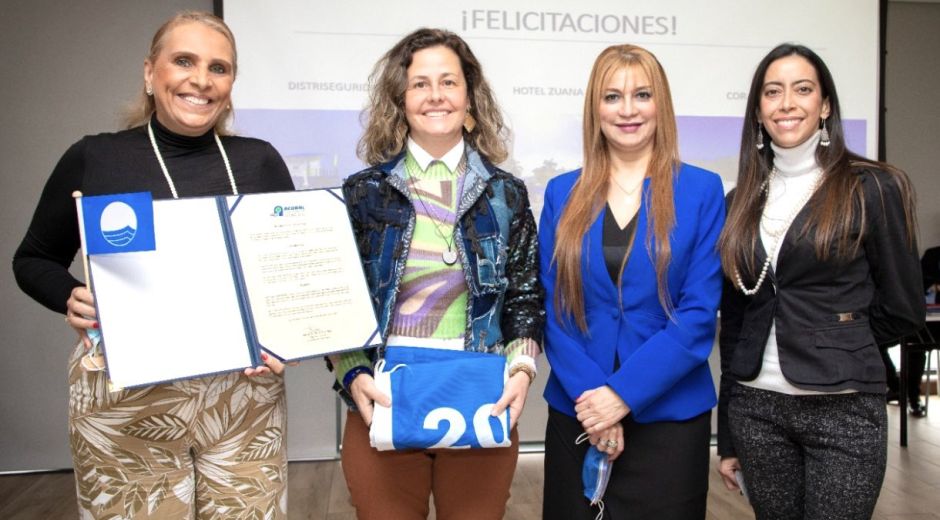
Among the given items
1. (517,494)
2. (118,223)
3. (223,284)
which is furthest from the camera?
(517,494)

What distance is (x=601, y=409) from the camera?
5.51 ft

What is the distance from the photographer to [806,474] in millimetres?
1726

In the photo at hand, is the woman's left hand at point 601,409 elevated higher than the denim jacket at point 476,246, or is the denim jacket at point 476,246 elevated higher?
the denim jacket at point 476,246

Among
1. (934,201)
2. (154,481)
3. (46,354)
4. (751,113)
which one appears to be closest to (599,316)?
(751,113)

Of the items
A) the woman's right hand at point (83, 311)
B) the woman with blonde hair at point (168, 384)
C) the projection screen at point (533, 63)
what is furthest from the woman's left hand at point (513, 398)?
the projection screen at point (533, 63)

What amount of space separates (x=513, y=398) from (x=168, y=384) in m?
0.73

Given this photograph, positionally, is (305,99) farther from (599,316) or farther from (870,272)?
(870,272)

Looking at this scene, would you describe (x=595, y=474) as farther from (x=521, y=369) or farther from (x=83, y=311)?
(x=83, y=311)

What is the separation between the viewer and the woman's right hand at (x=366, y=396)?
5.08 feet

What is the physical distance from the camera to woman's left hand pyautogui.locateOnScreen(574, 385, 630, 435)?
66.1 inches

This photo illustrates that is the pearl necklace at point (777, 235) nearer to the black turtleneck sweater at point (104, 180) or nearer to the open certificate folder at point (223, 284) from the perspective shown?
the open certificate folder at point (223, 284)

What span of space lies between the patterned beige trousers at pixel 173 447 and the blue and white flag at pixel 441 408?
0.28 meters

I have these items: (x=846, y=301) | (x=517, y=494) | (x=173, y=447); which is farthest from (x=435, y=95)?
(x=517, y=494)

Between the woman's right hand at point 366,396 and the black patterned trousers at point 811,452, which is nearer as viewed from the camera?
the woman's right hand at point 366,396
